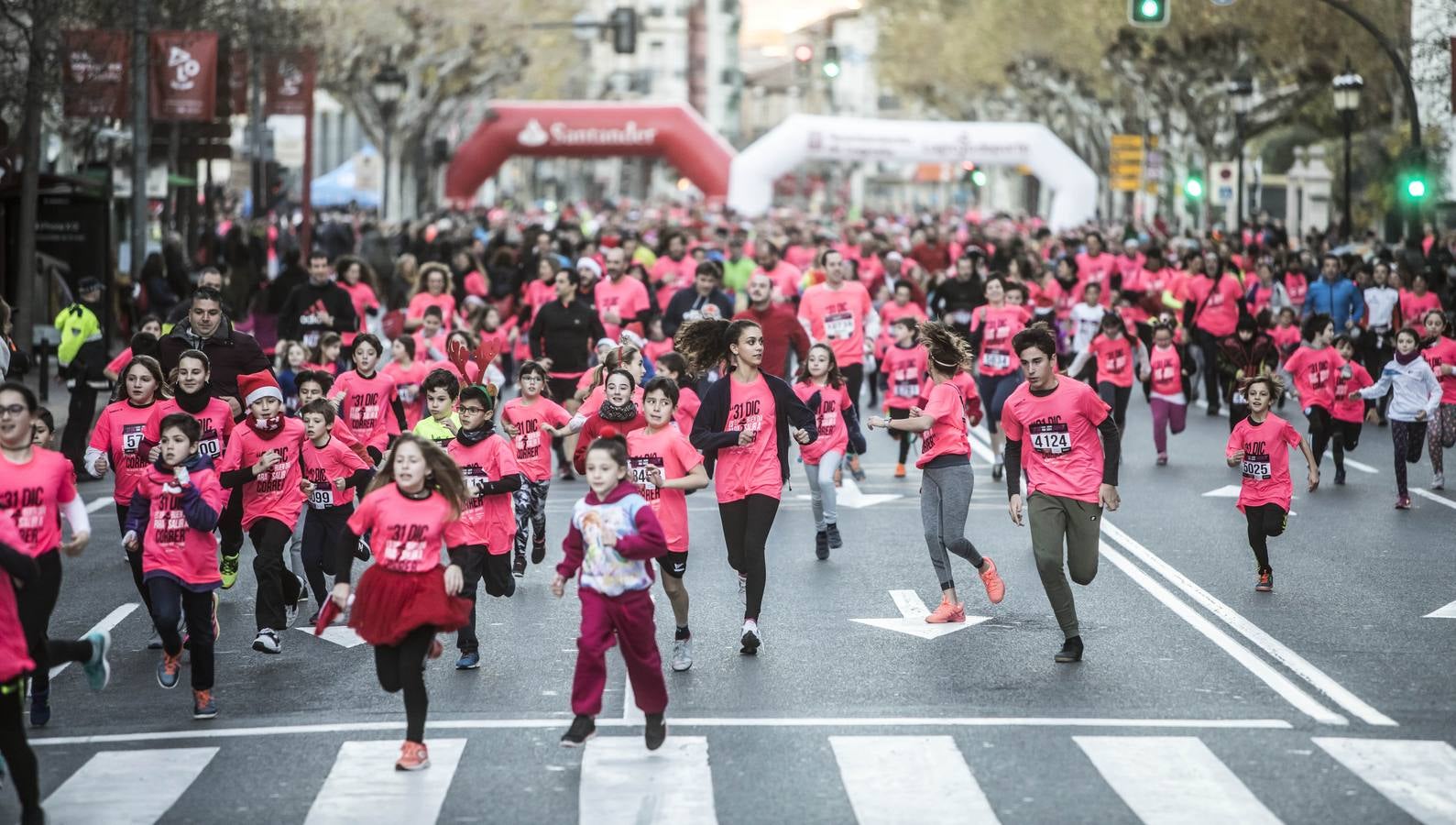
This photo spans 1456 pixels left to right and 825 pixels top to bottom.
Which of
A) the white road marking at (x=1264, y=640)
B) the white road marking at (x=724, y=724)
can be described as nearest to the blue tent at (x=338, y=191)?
the white road marking at (x=1264, y=640)

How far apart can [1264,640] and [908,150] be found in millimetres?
49478

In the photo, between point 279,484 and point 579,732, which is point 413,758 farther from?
point 279,484

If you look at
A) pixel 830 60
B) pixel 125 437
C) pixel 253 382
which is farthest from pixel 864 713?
pixel 830 60

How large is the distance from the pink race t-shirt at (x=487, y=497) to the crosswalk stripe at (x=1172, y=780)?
3.39m

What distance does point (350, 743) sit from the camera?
32.0 feet

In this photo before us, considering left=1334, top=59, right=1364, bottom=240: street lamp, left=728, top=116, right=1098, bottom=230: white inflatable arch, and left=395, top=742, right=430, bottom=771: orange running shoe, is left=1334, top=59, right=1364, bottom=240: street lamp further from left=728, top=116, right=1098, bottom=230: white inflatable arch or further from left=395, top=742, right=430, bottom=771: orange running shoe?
left=395, top=742, right=430, bottom=771: orange running shoe

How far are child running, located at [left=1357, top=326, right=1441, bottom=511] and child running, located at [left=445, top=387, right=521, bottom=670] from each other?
8955 millimetres

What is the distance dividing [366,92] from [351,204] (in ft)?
12.5

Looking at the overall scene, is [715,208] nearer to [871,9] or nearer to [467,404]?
[871,9]

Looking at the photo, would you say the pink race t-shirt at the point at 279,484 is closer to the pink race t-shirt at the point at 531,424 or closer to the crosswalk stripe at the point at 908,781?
the pink race t-shirt at the point at 531,424

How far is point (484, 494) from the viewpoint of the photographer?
11609mm

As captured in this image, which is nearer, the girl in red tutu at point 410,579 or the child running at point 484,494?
the girl in red tutu at point 410,579

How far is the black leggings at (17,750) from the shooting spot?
832 cm

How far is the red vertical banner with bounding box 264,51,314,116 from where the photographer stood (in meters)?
38.3
